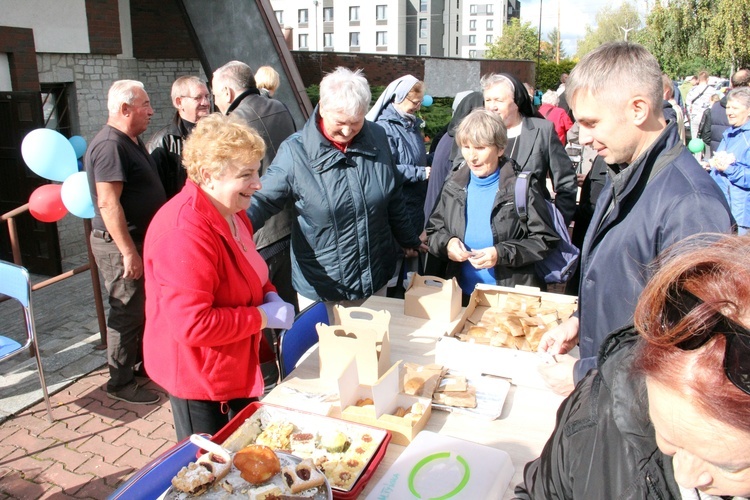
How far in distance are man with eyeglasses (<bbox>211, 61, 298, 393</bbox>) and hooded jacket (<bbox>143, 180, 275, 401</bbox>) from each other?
1436mm

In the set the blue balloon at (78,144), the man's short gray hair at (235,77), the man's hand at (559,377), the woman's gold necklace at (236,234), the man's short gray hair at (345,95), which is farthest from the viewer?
the blue balloon at (78,144)

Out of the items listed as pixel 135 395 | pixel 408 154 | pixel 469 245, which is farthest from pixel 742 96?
pixel 135 395

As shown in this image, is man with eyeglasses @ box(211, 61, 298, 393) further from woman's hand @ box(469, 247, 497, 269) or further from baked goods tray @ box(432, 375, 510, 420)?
baked goods tray @ box(432, 375, 510, 420)

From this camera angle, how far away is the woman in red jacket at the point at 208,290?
2098 mm

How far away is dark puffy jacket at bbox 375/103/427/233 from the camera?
4.48 meters

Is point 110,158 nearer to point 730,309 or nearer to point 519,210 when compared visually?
point 519,210

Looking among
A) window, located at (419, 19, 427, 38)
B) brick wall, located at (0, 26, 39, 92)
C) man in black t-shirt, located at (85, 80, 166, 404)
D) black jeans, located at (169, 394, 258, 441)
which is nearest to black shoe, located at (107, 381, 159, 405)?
man in black t-shirt, located at (85, 80, 166, 404)

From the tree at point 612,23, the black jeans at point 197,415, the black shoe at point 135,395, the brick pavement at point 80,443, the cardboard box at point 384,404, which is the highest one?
the tree at point 612,23

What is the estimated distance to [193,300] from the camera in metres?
2.08

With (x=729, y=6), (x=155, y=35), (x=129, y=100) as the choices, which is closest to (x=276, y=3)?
(x=729, y=6)

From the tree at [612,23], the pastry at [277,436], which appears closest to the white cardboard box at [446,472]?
the pastry at [277,436]

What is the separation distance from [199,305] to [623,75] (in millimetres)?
1584

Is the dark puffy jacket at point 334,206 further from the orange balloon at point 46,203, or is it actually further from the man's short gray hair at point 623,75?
the orange balloon at point 46,203

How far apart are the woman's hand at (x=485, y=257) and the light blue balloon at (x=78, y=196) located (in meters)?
2.48
